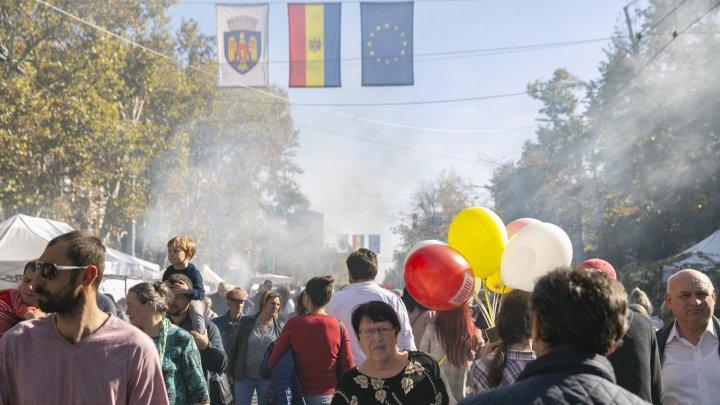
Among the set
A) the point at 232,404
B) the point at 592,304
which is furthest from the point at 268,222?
the point at 592,304

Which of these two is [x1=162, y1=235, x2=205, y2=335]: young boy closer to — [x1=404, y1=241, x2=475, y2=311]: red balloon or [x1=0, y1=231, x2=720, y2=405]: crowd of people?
[x1=0, y1=231, x2=720, y2=405]: crowd of people

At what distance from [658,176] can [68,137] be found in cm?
1991

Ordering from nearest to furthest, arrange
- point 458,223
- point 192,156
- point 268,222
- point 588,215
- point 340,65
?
point 458,223 < point 340,65 < point 588,215 < point 192,156 < point 268,222

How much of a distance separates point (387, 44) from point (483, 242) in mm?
13367

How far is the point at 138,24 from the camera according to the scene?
31891 millimetres

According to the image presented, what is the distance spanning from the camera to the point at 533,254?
4.95 meters

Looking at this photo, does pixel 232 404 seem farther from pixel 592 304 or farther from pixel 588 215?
pixel 588 215

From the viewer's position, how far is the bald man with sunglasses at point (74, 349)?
2.98m

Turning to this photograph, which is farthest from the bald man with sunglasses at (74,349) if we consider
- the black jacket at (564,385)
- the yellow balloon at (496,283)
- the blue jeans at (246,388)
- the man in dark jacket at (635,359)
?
the blue jeans at (246,388)

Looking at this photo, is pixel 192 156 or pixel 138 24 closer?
pixel 138 24

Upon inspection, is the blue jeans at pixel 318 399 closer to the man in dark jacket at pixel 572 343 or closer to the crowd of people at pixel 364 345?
the crowd of people at pixel 364 345

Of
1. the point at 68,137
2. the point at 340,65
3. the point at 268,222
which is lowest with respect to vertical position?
the point at 268,222

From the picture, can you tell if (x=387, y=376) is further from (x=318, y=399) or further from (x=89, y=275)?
(x=318, y=399)

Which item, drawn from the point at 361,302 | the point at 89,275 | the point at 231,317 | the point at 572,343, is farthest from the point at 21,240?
the point at 572,343
